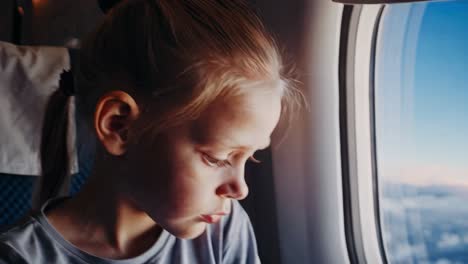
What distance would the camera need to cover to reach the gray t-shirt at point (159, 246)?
0.85 meters

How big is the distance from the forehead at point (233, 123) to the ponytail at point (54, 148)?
29cm

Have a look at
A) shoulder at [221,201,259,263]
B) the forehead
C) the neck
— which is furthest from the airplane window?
the neck

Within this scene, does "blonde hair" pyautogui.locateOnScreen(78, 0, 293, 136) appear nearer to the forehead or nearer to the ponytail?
the forehead

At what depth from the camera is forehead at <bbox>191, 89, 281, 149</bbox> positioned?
0.82m

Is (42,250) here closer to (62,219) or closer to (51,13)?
(62,219)

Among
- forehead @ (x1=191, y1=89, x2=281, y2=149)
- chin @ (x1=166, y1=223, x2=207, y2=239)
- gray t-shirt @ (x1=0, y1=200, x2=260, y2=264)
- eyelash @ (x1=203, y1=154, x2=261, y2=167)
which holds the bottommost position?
gray t-shirt @ (x1=0, y1=200, x2=260, y2=264)

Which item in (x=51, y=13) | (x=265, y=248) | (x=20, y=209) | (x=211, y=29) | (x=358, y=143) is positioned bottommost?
(x=265, y=248)

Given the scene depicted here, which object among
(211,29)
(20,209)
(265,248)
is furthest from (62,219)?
(265,248)

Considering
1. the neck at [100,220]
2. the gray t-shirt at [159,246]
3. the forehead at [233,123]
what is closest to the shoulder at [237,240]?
the gray t-shirt at [159,246]

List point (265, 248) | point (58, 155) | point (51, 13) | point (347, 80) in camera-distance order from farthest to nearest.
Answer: point (51, 13) → point (265, 248) → point (347, 80) → point (58, 155)

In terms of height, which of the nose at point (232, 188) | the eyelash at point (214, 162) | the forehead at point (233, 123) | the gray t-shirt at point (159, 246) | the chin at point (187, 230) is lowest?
the gray t-shirt at point (159, 246)

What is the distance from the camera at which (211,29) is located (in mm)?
850

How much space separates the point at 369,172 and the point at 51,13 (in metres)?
0.92

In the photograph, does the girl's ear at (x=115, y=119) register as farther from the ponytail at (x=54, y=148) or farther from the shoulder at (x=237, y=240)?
the shoulder at (x=237, y=240)
